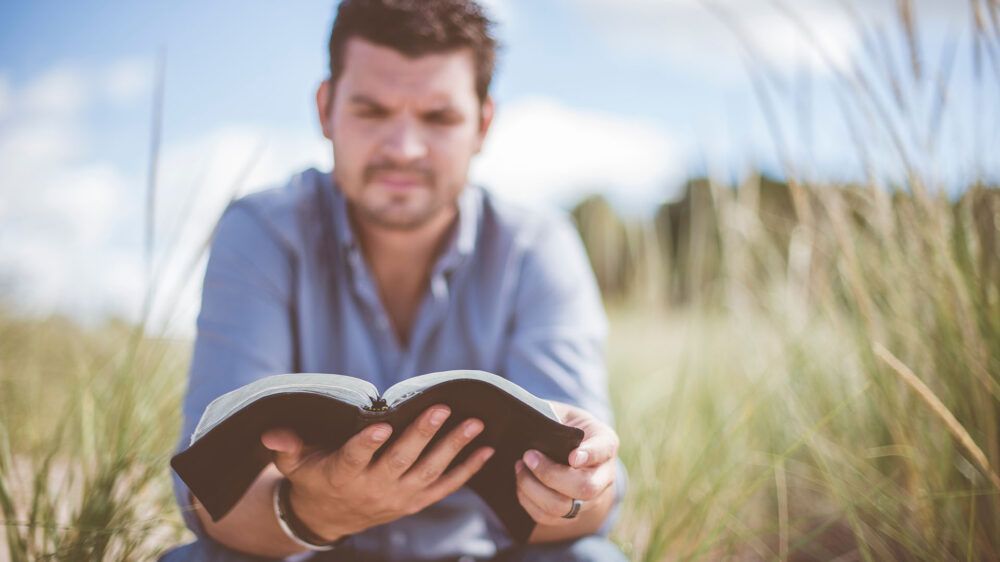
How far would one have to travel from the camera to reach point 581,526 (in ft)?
3.91

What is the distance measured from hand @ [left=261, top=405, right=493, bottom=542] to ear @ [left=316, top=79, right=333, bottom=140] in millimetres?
962

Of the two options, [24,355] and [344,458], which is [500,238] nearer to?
[344,458]

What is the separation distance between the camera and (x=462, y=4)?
5.29 ft

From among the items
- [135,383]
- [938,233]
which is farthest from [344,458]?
[938,233]

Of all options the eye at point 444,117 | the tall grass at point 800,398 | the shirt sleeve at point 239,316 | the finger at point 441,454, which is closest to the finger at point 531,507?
the finger at point 441,454

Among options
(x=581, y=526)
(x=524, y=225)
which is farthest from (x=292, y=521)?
(x=524, y=225)

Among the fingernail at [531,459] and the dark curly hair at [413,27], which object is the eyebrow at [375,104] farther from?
the fingernail at [531,459]

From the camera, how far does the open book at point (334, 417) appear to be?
0.75 m

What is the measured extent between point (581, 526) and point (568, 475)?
364 millimetres

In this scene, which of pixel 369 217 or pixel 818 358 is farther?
pixel 818 358

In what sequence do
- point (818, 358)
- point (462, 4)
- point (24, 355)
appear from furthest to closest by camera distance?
point (24, 355), point (818, 358), point (462, 4)

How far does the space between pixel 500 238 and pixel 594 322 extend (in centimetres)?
33

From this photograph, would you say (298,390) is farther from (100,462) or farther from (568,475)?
(100,462)

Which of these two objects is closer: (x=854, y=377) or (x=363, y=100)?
(x=363, y=100)
